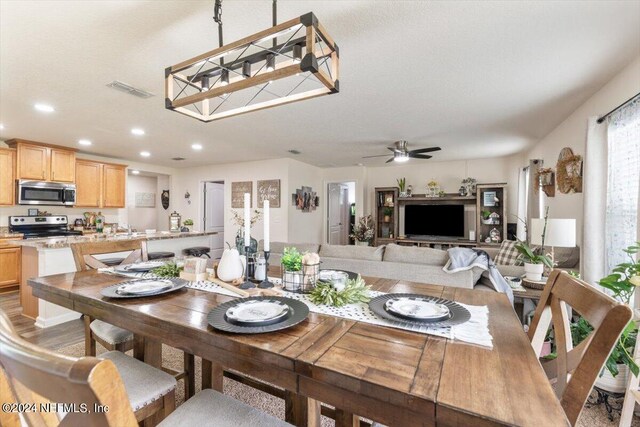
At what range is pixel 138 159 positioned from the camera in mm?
6098

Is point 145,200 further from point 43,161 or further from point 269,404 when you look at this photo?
point 269,404

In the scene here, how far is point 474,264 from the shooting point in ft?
8.28

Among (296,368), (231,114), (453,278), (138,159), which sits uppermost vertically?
(138,159)

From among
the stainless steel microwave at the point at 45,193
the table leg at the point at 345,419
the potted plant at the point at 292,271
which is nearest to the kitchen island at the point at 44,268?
the stainless steel microwave at the point at 45,193

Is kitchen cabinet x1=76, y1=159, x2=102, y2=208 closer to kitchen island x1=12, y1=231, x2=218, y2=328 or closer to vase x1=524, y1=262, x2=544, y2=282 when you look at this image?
kitchen island x1=12, y1=231, x2=218, y2=328

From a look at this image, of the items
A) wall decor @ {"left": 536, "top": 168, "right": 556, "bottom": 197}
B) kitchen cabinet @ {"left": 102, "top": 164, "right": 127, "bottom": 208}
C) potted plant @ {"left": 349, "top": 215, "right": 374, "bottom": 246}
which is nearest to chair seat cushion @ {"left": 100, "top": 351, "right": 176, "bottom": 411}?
wall decor @ {"left": 536, "top": 168, "right": 556, "bottom": 197}

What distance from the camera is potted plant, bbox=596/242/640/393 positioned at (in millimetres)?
1585

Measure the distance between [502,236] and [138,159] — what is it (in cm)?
753

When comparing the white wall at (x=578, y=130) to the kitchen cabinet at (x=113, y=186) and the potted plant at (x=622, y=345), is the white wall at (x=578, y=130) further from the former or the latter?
the kitchen cabinet at (x=113, y=186)

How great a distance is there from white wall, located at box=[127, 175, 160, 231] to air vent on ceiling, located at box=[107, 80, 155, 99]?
547 centimetres

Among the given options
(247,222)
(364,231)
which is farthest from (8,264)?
(364,231)

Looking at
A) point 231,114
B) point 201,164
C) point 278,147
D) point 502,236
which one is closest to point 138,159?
point 201,164

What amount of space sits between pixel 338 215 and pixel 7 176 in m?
6.38

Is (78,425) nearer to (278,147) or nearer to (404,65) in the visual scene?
(404,65)
